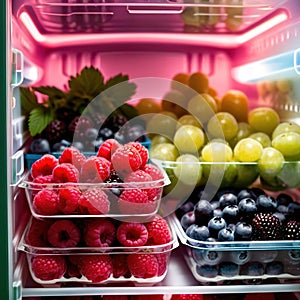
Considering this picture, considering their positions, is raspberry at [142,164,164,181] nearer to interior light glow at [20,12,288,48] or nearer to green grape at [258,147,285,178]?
green grape at [258,147,285,178]

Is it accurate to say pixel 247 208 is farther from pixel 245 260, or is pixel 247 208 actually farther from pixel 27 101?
pixel 27 101

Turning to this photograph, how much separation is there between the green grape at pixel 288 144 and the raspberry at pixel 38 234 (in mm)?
696

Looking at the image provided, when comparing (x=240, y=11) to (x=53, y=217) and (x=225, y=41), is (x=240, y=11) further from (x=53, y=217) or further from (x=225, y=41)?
(x=53, y=217)

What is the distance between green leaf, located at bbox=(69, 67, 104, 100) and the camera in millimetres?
1603

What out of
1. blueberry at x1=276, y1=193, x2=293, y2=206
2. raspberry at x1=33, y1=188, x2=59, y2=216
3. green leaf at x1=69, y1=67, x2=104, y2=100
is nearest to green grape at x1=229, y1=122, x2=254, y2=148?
blueberry at x1=276, y1=193, x2=293, y2=206

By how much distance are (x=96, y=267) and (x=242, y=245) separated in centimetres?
35

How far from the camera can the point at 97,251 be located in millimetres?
1224

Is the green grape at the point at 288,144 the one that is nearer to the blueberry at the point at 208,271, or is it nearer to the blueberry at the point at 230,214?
the blueberry at the point at 230,214

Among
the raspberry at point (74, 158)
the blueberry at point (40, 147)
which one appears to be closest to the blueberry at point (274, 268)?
the raspberry at point (74, 158)

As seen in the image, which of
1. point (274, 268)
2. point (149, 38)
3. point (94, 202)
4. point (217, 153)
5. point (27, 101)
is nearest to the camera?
point (94, 202)

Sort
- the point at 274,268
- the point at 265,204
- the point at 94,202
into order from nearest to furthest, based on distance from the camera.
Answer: the point at 94,202, the point at 274,268, the point at 265,204

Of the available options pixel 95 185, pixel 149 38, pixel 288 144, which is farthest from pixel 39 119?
pixel 288 144

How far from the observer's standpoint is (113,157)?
1242 mm

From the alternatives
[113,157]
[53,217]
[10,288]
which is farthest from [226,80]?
[10,288]
